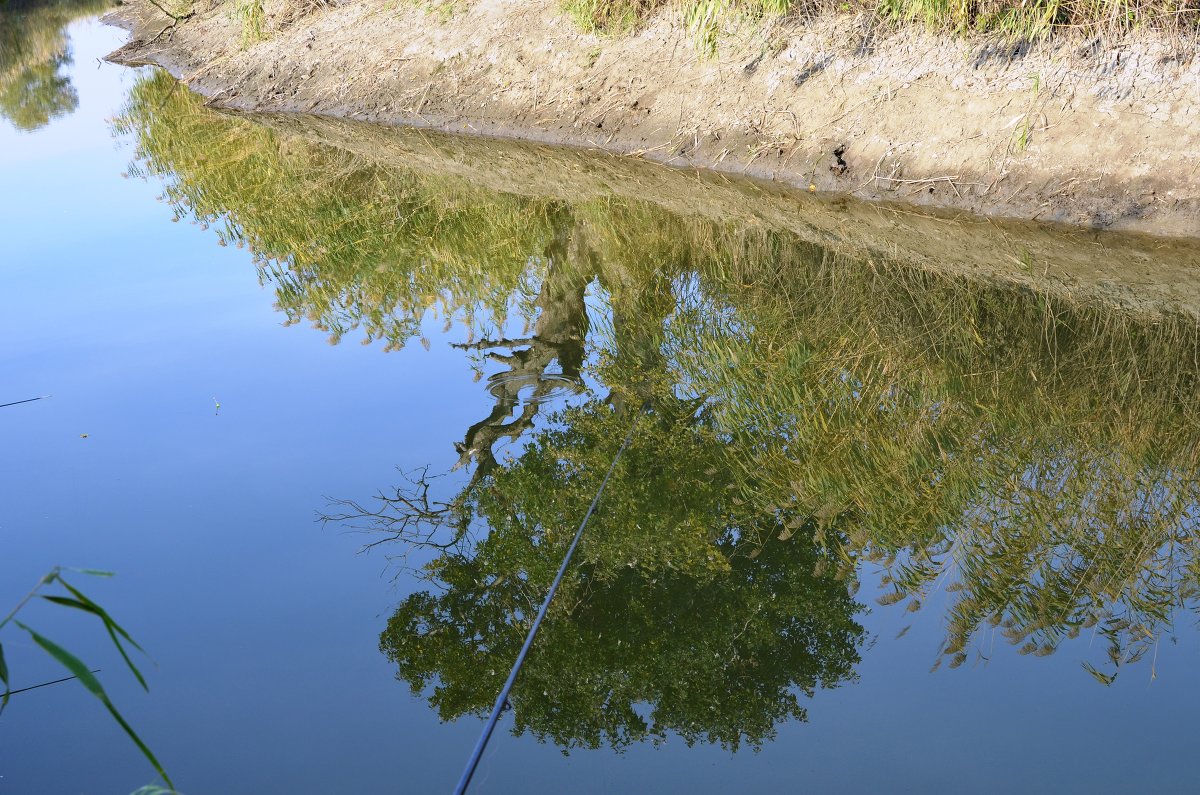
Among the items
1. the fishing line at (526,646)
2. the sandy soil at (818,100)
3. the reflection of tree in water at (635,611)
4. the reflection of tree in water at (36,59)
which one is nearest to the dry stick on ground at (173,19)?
the reflection of tree in water at (36,59)

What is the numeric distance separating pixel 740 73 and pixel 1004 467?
5912 mm

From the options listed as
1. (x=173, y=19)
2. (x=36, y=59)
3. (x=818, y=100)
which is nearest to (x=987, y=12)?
(x=818, y=100)

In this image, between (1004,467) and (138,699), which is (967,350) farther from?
(138,699)

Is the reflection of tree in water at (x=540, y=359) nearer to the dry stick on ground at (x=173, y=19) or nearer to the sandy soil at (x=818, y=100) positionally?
the sandy soil at (x=818, y=100)

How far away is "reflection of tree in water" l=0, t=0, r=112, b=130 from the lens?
54.5 ft

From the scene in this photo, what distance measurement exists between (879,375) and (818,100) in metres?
4.15

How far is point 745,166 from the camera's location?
933 centimetres

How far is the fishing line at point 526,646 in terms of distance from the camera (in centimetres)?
268

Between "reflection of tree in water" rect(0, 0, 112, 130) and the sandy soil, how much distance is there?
437 centimetres

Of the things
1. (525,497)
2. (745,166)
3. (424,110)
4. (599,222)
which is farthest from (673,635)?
(424,110)

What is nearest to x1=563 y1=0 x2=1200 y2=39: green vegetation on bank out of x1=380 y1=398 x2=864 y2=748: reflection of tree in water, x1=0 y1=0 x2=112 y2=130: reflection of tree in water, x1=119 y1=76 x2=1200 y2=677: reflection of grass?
x1=119 y1=76 x2=1200 y2=677: reflection of grass

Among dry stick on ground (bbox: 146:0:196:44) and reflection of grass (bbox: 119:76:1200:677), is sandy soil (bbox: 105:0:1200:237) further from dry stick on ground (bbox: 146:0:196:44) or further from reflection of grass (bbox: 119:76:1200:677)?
dry stick on ground (bbox: 146:0:196:44)

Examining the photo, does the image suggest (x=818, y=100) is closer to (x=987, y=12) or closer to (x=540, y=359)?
(x=987, y=12)

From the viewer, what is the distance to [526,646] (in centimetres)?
312
